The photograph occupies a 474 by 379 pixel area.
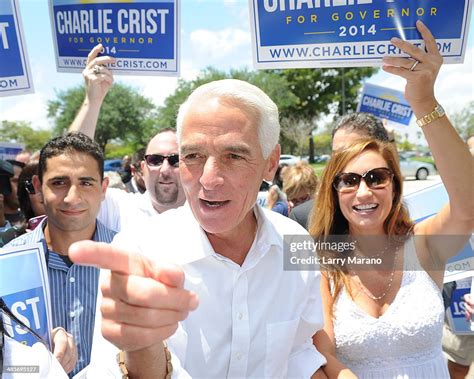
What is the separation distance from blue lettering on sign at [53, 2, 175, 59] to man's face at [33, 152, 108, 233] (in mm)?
804

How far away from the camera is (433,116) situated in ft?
6.92

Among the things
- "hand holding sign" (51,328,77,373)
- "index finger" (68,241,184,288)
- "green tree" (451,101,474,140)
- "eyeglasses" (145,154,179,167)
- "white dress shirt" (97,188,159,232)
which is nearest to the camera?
"index finger" (68,241,184,288)

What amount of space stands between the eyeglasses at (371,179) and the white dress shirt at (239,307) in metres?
0.69

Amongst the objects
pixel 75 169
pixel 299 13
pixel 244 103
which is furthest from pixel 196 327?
pixel 299 13

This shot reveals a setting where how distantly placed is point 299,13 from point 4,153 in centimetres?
709

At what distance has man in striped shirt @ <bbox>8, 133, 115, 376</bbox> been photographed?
92.1 inches

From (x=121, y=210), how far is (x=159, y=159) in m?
0.60

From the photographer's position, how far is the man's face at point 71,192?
8.75 feet

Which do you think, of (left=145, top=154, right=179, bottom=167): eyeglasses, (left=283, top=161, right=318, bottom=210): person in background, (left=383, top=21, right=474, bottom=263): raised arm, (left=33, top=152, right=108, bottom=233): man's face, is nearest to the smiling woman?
(left=383, top=21, right=474, bottom=263): raised arm

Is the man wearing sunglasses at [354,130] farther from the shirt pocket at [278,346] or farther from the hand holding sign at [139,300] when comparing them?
the hand holding sign at [139,300]

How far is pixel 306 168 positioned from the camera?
5211 millimetres

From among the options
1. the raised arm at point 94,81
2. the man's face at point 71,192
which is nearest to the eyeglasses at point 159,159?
the raised arm at point 94,81

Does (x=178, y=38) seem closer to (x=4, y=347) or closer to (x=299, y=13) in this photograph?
(x=299, y=13)

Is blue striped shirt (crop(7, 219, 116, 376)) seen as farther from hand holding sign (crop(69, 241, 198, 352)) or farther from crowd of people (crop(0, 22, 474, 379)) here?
hand holding sign (crop(69, 241, 198, 352))
